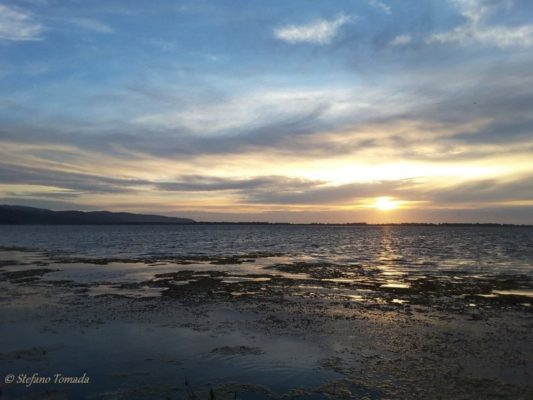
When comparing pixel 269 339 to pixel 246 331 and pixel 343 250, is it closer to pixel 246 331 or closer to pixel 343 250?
pixel 246 331

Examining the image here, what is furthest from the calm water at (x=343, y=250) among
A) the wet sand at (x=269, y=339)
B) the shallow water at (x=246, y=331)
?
the wet sand at (x=269, y=339)

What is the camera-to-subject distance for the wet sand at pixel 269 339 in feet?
32.3

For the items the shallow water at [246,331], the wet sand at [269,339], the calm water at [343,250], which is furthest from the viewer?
the calm water at [343,250]

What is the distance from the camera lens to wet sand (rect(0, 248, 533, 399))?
9844mm

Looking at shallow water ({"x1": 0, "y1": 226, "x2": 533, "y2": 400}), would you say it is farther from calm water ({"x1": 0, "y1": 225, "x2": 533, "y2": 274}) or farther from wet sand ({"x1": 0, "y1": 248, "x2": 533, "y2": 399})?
calm water ({"x1": 0, "y1": 225, "x2": 533, "y2": 274})

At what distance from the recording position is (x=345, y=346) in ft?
43.2

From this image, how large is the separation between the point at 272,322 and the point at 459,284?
51.2 feet

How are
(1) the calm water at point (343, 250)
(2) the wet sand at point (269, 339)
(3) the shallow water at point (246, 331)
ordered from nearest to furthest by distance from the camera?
(2) the wet sand at point (269, 339), (3) the shallow water at point (246, 331), (1) the calm water at point (343, 250)

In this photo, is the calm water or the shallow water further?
the calm water

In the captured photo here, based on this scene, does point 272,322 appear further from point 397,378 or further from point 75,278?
point 75,278

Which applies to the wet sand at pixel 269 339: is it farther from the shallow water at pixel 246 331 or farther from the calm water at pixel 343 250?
the calm water at pixel 343 250

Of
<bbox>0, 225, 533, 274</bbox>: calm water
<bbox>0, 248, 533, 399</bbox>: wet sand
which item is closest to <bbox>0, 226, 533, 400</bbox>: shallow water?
<bbox>0, 248, 533, 399</bbox>: wet sand

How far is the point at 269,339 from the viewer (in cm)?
1388

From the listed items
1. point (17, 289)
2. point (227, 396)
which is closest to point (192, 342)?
point (227, 396)
